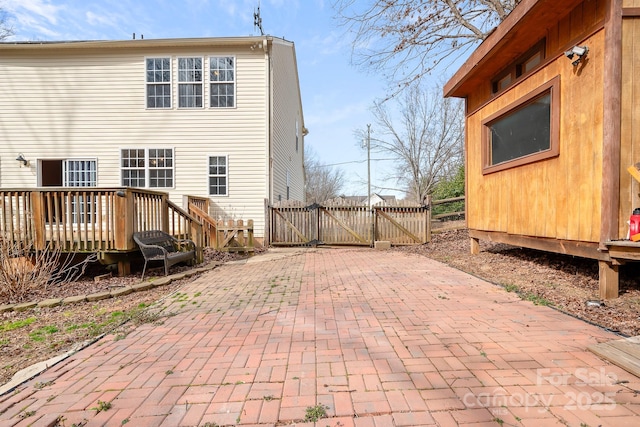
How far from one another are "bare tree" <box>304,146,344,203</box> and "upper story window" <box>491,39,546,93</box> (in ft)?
113

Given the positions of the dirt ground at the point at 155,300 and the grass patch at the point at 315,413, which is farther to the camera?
the dirt ground at the point at 155,300

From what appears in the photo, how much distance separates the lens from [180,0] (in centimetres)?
980

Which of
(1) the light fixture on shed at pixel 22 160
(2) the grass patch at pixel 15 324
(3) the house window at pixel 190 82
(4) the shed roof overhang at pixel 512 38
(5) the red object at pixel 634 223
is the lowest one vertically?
(2) the grass patch at pixel 15 324

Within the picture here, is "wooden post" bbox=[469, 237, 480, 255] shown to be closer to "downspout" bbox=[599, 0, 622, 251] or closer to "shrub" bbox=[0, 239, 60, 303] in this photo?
"downspout" bbox=[599, 0, 622, 251]

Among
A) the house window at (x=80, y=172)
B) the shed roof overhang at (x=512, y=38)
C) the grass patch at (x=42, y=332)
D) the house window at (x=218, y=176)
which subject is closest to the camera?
the grass patch at (x=42, y=332)

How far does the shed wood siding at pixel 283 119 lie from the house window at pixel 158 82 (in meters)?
3.40

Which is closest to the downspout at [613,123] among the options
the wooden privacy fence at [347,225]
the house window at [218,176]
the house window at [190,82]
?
the wooden privacy fence at [347,225]

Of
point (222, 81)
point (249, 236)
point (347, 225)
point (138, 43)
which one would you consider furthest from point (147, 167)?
point (347, 225)

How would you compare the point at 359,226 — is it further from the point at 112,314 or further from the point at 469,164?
the point at 112,314

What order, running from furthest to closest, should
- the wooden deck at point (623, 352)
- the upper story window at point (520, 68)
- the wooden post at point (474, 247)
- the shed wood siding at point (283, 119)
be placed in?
the shed wood siding at point (283, 119) < the wooden post at point (474, 247) < the upper story window at point (520, 68) < the wooden deck at point (623, 352)

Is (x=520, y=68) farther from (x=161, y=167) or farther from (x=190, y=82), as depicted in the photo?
(x=161, y=167)

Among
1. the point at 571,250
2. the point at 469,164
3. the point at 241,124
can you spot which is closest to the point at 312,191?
the point at 241,124

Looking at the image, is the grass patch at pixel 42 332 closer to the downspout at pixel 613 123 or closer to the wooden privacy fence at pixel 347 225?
the downspout at pixel 613 123

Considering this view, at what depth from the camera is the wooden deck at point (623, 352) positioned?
221 centimetres
